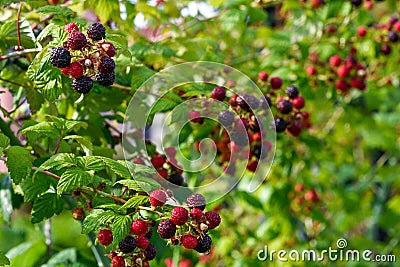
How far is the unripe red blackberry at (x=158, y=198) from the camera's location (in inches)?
52.4

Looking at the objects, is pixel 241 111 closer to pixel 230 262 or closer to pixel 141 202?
pixel 141 202

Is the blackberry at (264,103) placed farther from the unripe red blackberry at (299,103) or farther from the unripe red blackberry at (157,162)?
the unripe red blackberry at (157,162)

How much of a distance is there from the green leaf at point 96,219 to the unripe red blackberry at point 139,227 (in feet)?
0.17

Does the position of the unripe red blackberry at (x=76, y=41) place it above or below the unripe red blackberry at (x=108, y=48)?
above

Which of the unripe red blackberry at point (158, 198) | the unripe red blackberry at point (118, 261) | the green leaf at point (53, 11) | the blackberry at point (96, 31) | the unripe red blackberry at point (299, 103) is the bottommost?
the unripe red blackberry at point (299, 103)

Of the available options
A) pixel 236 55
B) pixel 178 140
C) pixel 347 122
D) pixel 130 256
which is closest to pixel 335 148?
pixel 347 122

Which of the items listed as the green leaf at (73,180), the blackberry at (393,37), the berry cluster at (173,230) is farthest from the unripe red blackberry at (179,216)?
the blackberry at (393,37)

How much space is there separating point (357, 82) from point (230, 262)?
1.24 metres

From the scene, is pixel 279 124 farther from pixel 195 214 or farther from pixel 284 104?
pixel 195 214

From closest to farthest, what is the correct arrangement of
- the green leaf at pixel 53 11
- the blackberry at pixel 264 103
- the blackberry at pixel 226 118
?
the green leaf at pixel 53 11
the blackberry at pixel 226 118
the blackberry at pixel 264 103

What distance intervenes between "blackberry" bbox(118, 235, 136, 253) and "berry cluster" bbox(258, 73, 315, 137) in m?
0.74

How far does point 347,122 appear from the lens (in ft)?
11.7

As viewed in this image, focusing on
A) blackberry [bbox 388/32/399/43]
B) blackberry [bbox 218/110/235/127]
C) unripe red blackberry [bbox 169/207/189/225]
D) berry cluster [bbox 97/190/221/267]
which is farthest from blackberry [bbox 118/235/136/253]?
blackberry [bbox 388/32/399/43]

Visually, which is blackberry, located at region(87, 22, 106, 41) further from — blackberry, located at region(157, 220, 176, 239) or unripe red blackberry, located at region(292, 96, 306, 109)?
unripe red blackberry, located at region(292, 96, 306, 109)
